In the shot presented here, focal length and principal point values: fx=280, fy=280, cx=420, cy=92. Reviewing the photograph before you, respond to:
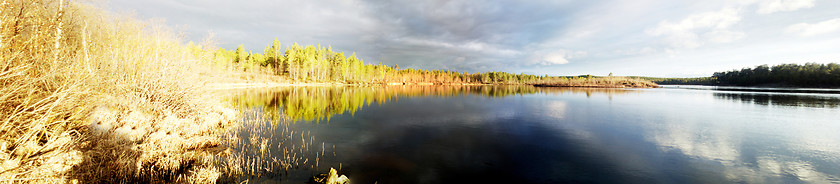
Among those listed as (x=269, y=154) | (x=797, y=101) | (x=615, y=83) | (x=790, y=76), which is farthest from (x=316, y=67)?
(x=790, y=76)

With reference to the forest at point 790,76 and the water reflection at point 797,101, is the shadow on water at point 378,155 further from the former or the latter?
the forest at point 790,76

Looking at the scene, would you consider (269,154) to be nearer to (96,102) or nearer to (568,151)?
(96,102)

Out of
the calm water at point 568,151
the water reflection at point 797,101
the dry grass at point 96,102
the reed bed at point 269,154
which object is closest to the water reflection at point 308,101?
the calm water at point 568,151

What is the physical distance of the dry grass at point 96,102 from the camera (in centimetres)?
563

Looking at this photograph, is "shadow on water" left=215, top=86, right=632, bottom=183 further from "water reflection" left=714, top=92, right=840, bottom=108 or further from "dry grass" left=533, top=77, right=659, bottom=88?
"dry grass" left=533, top=77, right=659, bottom=88

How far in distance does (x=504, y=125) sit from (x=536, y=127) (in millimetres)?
2205

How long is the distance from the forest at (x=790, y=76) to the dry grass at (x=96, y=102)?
16384 cm

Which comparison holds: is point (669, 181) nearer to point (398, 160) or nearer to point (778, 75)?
point (398, 160)

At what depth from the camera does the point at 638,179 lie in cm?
1009

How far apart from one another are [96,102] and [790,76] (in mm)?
175330

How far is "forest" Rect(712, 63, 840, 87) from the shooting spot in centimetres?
9486

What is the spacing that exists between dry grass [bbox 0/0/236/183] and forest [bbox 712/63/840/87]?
163842 millimetres

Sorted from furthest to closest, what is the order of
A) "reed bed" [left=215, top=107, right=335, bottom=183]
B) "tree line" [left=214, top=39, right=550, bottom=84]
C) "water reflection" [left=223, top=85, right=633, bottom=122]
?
"tree line" [left=214, top=39, right=550, bottom=84], "water reflection" [left=223, top=85, right=633, bottom=122], "reed bed" [left=215, top=107, right=335, bottom=183]

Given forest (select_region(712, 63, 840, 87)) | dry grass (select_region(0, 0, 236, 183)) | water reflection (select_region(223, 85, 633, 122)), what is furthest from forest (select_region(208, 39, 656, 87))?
dry grass (select_region(0, 0, 236, 183))
